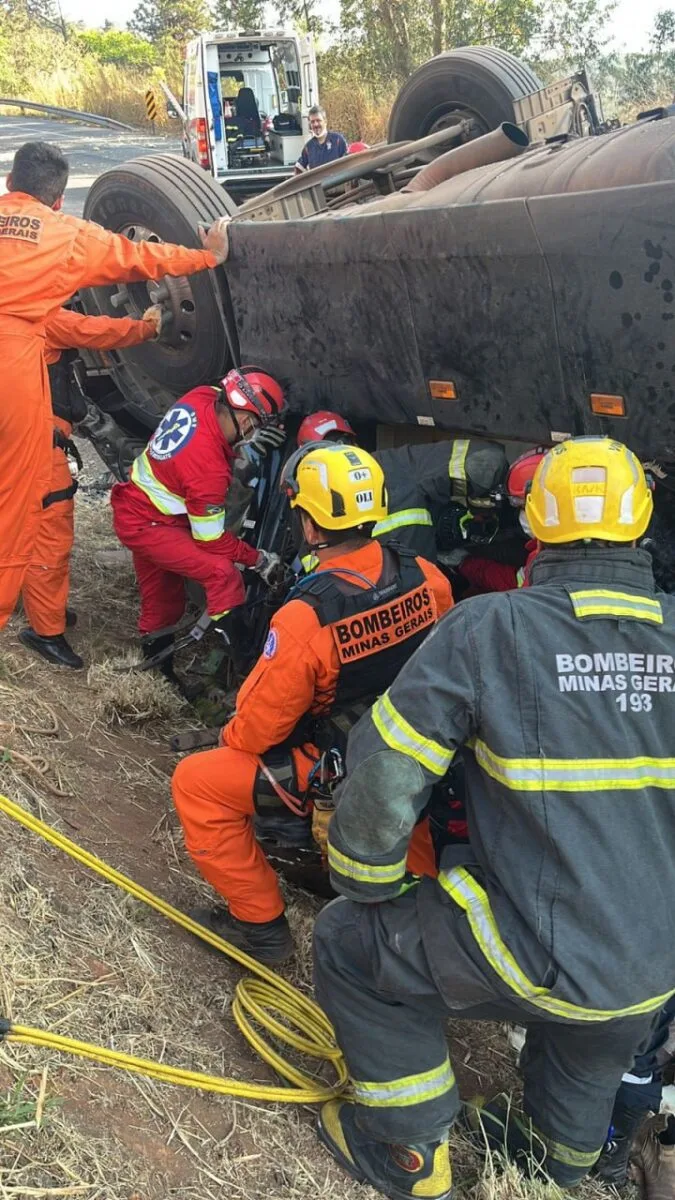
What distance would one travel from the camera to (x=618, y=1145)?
2.54 m

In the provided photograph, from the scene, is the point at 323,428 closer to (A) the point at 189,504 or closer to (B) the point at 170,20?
(A) the point at 189,504

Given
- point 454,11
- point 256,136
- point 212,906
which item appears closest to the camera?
point 212,906

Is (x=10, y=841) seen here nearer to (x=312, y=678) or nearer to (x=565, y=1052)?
(x=312, y=678)

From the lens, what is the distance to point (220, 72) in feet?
40.1

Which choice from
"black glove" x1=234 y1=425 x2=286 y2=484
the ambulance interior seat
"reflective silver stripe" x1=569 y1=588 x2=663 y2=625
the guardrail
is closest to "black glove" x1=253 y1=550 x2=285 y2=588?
"black glove" x1=234 y1=425 x2=286 y2=484

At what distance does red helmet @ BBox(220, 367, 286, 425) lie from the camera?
3953 mm

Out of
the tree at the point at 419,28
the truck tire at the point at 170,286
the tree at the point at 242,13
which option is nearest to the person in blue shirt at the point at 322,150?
the truck tire at the point at 170,286

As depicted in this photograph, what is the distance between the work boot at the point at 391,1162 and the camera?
223cm

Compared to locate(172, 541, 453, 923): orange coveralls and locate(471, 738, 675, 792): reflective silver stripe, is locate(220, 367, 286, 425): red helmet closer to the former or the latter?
locate(172, 541, 453, 923): orange coveralls

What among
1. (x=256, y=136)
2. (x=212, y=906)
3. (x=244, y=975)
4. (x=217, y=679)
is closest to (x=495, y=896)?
(x=244, y=975)

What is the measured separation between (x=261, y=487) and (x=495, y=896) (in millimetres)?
2804

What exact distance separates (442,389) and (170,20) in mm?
35363

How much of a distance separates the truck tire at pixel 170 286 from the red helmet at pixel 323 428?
688 millimetres

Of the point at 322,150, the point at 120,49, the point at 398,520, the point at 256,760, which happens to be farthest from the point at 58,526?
the point at 120,49
